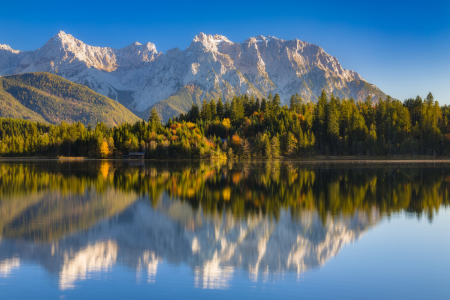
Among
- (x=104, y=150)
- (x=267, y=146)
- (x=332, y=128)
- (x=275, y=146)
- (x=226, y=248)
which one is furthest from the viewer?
(x=104, y=150)

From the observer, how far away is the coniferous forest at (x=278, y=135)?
141m

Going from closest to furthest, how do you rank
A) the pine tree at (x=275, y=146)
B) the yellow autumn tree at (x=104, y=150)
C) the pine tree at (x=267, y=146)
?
the pine tree at (x=267, y=146), the pine tree at (x=275, y=146), the yellow autumn tree at (x=104, y=150)

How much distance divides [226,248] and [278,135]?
13217cm

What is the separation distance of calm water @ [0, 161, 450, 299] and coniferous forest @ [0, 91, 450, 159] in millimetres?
114606

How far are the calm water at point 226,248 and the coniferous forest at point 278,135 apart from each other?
11461 cm

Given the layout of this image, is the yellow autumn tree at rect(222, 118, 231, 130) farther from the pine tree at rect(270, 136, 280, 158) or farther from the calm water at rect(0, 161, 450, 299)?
the calm water at rect(0, 161, 450, 299)

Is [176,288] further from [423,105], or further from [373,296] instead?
[423,105]

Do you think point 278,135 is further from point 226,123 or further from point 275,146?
point 226,123

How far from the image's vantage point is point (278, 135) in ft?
481

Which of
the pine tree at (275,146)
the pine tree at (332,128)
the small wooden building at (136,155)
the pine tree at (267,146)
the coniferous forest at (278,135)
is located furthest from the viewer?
the pine tree at (332,128)

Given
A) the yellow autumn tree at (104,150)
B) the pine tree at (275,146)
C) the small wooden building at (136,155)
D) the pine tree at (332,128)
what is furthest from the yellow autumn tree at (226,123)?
the yellow autumn tree at (104,150)

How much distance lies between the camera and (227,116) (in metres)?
177

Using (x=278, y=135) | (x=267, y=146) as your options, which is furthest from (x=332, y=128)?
(x=267, y=146)

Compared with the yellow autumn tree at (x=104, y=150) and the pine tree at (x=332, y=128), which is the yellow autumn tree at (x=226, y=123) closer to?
the pine tree at (x=332, y=128)
